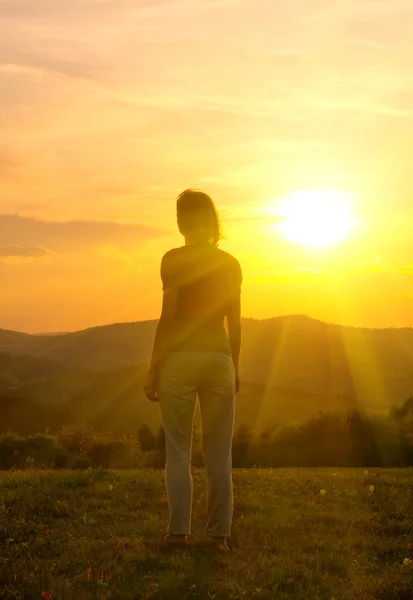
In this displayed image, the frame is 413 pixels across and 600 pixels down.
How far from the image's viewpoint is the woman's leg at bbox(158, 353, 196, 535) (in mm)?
6438

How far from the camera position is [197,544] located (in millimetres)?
6684

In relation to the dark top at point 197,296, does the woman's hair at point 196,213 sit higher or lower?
higher

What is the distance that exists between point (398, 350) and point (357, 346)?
7508 mm

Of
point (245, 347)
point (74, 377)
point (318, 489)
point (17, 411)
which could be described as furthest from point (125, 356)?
A: point (318, 489)

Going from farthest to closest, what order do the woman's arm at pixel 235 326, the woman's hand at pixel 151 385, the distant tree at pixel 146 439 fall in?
the distant tree at pixel 146 439
the woman's arm at pixel 235 326
the woman's hand at pixel 151 385

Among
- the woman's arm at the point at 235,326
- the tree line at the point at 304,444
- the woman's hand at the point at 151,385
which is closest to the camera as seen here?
the woman's hand at the point at 151,385

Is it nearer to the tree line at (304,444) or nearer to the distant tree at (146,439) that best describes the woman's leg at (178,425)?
the tree line at (304,444)

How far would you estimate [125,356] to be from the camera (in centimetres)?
14650

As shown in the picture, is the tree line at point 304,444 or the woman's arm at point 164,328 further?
the tree line at point 304,444

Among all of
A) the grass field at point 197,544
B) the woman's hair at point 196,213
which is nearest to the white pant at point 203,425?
the grass field at point 197,544

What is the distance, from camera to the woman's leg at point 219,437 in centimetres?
655

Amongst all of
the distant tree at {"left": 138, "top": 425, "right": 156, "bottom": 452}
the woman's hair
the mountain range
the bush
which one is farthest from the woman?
the mountain range

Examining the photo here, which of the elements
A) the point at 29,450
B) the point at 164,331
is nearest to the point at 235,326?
the point at 164,331

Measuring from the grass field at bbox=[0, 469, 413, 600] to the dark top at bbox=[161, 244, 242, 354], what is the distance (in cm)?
194
